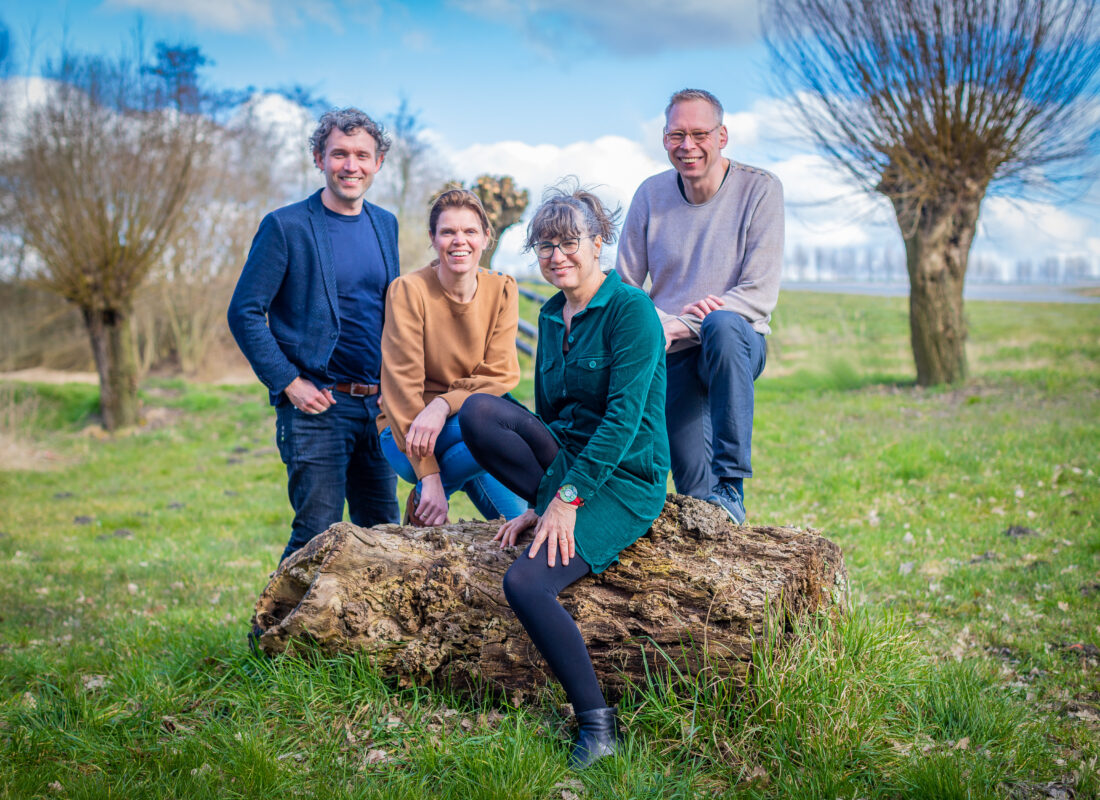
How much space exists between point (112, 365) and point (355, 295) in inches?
576

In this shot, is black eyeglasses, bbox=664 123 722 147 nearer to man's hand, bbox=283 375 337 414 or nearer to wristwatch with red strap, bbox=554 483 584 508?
wristwatch with red strap, bbox=554 483 584 508

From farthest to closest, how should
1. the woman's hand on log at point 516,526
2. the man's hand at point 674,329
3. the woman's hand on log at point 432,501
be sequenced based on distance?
the man's hand at point 674,329 < the woman's hand on log at point 432,501 < the woman's hand on log at point 516,526

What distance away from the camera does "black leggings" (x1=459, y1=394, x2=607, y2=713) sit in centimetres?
338

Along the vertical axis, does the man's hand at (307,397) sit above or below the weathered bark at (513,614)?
above

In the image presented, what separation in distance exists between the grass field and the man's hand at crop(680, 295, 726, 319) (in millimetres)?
1720

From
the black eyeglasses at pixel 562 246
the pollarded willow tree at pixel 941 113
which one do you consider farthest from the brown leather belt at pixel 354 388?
the pollarded willow tree at pixel 941 113

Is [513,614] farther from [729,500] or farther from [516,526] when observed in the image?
[729,500]

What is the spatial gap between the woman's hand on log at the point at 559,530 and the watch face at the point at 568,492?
22mm

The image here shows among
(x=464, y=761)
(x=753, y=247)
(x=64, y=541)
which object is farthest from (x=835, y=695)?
(x=64, y=541)

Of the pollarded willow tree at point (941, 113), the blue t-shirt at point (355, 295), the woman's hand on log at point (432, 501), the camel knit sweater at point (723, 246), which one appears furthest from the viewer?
the pollarded willow tree at point (941, 113)

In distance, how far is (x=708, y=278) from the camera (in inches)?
188

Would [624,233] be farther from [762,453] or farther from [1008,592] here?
[762,453]

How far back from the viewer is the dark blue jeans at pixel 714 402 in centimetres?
434

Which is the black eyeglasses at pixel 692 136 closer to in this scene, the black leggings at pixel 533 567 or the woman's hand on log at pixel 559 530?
the black leggings at pixel 533 567
